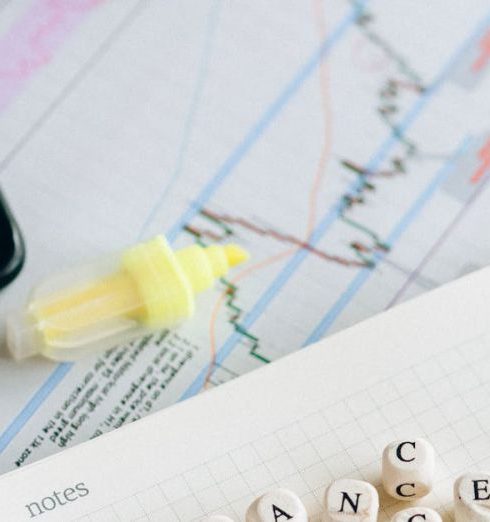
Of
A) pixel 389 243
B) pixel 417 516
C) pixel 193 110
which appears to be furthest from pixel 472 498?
pixel 193 110

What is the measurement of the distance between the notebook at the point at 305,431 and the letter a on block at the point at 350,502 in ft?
0.08

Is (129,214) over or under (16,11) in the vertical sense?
under

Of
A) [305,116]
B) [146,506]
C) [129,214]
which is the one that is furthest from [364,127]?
[146,506]

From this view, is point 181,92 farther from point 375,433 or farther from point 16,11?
point 375,433

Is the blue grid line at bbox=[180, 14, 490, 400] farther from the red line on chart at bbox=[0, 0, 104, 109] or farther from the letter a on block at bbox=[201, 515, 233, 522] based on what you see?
the red line on chart at bbox=[0, 0, 104, 109]

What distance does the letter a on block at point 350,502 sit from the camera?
0.44 metres

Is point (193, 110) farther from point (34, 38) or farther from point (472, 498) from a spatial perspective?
point (472, 498)

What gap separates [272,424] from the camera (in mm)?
487

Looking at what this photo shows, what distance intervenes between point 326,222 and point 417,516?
19cm

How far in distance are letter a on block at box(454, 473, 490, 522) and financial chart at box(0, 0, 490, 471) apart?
0.12 metres

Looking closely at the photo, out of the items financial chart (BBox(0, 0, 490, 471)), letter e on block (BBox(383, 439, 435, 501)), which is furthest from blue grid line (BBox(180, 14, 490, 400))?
letter e on block (BBox(383, 439, 435, 501))

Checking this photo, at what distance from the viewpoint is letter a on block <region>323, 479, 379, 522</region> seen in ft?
1.45

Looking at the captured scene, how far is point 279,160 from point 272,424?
17 centimetres

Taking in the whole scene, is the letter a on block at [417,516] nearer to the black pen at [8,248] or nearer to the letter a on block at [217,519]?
the letter a on block at [217,519]
